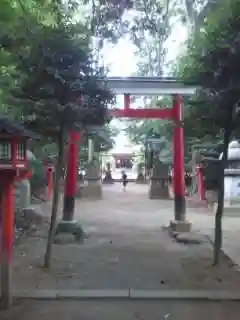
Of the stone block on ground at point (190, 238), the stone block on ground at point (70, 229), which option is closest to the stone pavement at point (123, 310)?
the stone block on ground at point (190, 238)

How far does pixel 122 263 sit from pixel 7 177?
3619 millimetres

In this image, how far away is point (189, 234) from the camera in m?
12.7

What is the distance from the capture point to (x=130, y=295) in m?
7.04

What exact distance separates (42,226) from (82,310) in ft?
27.0

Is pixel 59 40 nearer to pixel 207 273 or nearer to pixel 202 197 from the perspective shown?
pixel 207 273

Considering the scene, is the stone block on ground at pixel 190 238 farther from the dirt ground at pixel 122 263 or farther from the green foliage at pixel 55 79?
the green foliage at pixel 55 79

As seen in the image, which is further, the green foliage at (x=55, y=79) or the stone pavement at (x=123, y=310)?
the green foliage at (x=55, y=79)

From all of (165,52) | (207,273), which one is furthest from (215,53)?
(165,52)

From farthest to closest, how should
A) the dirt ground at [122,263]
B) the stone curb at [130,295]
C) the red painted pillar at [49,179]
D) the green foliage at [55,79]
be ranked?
1. the red painted pillar at [49,179]
2. the green foliage at [55,79]
3. the dirt ground at [122,263]
4. the stone curb at [130,295]

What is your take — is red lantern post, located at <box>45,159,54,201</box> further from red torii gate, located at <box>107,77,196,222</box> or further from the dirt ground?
red torii gate, located at <box>107,77,196,222</box>

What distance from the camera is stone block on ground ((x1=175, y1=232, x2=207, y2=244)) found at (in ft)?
38.8

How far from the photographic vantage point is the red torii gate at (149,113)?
1256 centimetres

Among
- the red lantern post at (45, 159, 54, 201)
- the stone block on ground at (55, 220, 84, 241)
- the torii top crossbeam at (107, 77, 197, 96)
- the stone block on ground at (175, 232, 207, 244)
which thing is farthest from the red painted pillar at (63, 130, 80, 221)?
the red lantern post at (45, 159, 54, 201)

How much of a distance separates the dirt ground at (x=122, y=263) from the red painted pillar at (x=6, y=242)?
0.96 meters
